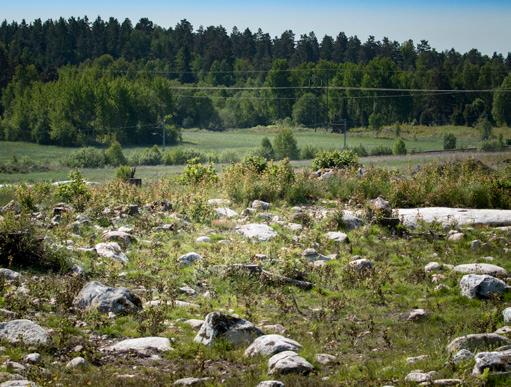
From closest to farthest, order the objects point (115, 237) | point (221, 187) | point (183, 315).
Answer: point (183, 315)
point (115, 237)
point (221, 187)

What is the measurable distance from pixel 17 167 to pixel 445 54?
3325 inches

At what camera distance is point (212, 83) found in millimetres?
100625

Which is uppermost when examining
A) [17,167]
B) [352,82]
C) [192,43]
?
[192,43]

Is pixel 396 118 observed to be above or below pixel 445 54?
below

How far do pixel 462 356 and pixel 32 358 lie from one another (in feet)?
14.1

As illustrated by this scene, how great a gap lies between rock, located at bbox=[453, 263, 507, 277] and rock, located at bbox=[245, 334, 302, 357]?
4.37 metres

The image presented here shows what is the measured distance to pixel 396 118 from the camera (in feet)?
249

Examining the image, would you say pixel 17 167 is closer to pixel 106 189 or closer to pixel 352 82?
pixel 106 189

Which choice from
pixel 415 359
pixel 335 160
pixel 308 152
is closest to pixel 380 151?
pixel 308 152

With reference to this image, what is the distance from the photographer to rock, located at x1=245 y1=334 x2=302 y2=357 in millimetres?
8297

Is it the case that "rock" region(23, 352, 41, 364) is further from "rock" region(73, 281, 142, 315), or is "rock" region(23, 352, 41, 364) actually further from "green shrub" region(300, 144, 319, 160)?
"green shrub" region(300, 144, 319, 160)

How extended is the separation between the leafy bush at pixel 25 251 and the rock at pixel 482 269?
19.4 ft

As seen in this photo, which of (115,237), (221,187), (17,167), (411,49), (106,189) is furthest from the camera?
(411,49)

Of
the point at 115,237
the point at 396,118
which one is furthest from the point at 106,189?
the point at 396,118
